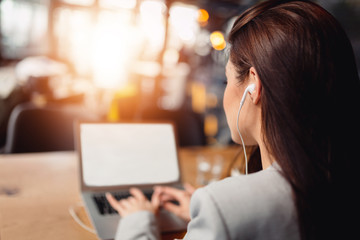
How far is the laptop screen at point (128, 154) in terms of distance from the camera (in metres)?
1.25

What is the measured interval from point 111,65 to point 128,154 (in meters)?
3.02

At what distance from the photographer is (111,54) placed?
4176 millimetres

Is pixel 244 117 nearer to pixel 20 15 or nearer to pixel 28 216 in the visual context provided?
pixel 28 216

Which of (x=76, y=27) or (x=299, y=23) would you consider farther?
(x=76, y=27)

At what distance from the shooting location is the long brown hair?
0.63 m

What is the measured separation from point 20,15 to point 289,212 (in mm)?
8328

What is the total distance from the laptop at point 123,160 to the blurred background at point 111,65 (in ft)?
2.01

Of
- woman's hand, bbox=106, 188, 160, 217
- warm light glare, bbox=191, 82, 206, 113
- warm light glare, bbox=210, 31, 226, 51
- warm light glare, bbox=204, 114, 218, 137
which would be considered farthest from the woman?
warm light glare, bbox=191, 82, 206, 113

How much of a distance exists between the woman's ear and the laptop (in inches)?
21.1

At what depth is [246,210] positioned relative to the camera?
0.57m

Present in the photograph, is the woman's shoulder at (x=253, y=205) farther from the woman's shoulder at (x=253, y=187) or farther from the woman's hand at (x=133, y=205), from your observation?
the woman's hand at (x=133, y=205)

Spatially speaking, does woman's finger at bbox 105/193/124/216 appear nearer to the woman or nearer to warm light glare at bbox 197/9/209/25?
the woman

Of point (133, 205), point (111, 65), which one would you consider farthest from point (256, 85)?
point (111, 65)

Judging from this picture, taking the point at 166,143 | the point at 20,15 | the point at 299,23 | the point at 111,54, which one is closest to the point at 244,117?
the point at 299,23
